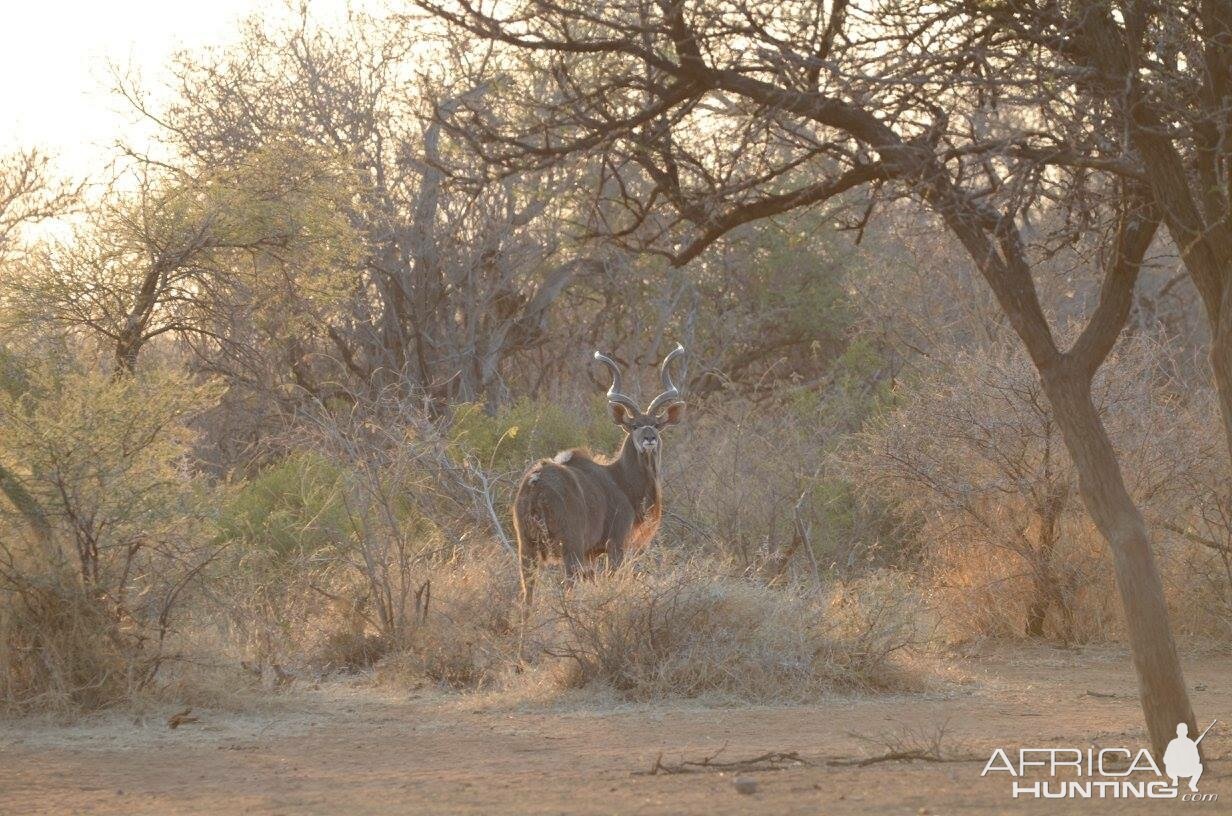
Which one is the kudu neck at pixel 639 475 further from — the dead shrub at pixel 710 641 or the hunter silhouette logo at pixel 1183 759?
the hunter silhouette logo at pixel 1183 759

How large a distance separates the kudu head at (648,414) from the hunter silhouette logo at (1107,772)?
619 cm

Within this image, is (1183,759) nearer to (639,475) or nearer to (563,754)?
(563,754)

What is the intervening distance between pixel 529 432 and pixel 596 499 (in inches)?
236

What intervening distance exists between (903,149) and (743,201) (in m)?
1.24

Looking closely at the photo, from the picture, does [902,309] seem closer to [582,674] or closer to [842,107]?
[582,674]

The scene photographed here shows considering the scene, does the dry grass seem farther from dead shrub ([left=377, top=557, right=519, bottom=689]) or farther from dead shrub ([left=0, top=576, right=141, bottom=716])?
dead shrub ([left=0, top=576, right=141, bottom=716])

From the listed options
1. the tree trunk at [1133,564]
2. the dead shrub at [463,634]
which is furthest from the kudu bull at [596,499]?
the tree trunk at [1133,564]

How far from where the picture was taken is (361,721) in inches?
401

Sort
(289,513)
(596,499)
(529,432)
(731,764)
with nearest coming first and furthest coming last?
(731,764) < (596,499) < (289,513) < (529,432)

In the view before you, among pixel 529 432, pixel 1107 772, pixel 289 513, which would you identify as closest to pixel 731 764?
pixel 1107 772

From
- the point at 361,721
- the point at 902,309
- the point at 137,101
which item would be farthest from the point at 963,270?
the point at 361,721

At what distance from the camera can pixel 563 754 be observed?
866cm

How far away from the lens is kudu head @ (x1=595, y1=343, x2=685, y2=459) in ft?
45.5

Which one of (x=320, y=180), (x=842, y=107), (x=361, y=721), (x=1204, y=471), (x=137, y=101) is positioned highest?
(x=137, y=101)
